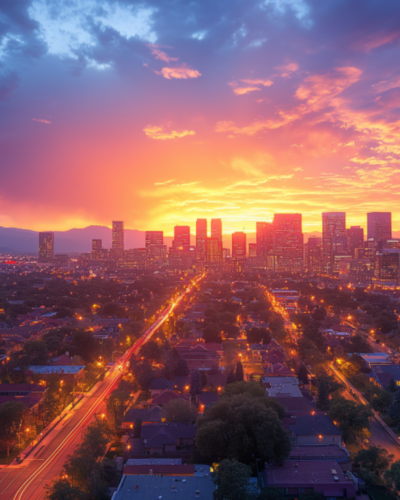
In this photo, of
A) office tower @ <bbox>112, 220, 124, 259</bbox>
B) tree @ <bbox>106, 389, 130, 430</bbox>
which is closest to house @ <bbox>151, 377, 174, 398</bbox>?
tree @ <bbox>106, 389, 130, 430</bbox>

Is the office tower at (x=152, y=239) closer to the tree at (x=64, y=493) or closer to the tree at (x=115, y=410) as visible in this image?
the tree at (x=115, y=410)

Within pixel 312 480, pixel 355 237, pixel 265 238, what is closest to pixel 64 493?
→ pixel 312 480

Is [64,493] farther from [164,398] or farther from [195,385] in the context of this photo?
[195,385]

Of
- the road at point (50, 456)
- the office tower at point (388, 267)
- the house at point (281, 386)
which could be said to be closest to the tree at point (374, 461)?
the house at point (281, 386)

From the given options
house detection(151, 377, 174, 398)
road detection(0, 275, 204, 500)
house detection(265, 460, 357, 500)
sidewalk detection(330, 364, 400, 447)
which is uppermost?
house detection(265, 460, 357, 500)

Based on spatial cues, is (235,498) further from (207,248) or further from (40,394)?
(207,248)

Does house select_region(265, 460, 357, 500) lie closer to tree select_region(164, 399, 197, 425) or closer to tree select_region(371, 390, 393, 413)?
tree select_region(164, 399, 197, 425)

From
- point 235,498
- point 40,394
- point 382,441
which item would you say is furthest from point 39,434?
point 382,441
